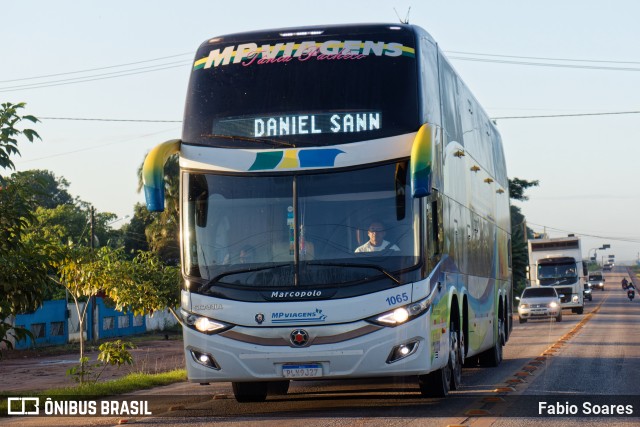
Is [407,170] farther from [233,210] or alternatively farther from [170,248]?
[170,248]

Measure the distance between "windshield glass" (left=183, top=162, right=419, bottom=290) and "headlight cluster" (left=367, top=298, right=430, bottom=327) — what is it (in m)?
0.29

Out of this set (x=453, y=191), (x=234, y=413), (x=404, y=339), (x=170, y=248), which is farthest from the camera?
(x=170, y=248)

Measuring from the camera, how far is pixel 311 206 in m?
12.1

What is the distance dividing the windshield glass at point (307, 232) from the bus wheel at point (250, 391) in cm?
205

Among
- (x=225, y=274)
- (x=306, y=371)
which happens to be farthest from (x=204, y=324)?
(x=306, y=371)

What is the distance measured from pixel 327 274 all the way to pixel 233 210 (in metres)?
1.30

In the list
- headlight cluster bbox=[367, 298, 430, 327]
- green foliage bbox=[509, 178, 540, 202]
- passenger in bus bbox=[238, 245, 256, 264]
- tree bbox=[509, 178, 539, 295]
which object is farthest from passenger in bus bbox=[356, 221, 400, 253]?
green foliage bbox=[509, 178, 540, 202]

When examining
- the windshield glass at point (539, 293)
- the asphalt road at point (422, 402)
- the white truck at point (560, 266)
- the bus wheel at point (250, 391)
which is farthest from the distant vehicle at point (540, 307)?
the bus wheel at point (250, 391)

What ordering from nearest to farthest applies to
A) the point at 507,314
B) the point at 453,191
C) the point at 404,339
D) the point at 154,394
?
the point at 404,339 → the point at 453,191 → the point at 154,394 → the point at 507,314

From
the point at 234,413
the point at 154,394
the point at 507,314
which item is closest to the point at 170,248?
the point at 507,314

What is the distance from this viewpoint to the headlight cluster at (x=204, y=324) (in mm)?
11976

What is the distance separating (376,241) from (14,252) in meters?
4.19

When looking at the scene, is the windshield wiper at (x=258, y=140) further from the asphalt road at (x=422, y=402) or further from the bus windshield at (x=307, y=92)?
the asphalt road at (x=422, y=402)

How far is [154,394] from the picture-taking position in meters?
16.5
